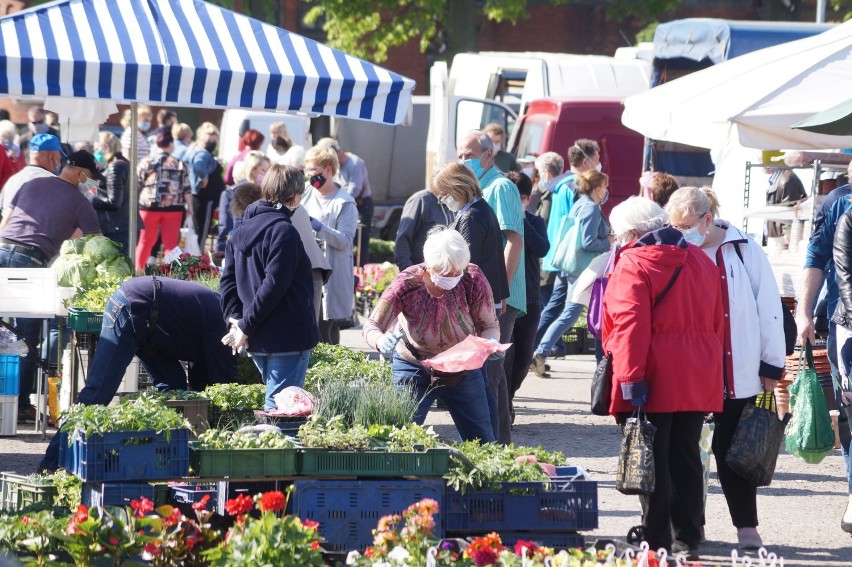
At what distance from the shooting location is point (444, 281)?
6.60 meters

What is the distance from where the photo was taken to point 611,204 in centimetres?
1748

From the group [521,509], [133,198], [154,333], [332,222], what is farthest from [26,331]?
[521,509]

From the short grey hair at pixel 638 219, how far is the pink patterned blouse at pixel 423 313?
2.61ft

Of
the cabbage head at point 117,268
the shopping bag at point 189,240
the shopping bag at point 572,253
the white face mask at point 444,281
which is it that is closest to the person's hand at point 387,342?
the white face mask at point 444,281

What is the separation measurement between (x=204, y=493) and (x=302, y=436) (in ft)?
1.94

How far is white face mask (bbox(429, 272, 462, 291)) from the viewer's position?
21.6 feet

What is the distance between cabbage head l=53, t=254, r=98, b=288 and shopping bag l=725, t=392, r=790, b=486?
4.34 metres

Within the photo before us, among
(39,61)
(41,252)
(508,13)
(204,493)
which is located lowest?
(204,493)

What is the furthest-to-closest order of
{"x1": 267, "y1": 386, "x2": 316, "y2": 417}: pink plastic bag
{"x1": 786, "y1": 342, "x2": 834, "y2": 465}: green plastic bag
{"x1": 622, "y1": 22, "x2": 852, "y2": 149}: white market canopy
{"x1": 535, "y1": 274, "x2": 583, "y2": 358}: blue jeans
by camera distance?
1. {"x1": 535, "y1": 274, "x2": 583, "y2": 358}: blue jeans
2. {"x1": 622, "y1": 22, "x2": 852, "y2": 149}: white market canopy
3. {"x1": 786, "y1": 342, "x2": 834, "y2": 465}: green plastic bag
4. {"x1": 267, "y1": 386, "x2": 316, "y2": 417}: pink plastic bag

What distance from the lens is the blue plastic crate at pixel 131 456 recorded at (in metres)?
5.34

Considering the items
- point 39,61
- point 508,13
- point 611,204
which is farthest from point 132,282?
point 508,13

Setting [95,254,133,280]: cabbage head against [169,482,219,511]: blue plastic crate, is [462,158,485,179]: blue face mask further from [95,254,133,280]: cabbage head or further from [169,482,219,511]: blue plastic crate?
[169,482,219,511]: blue plastic crate

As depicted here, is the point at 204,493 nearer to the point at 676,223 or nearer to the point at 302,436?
the point at 302,436

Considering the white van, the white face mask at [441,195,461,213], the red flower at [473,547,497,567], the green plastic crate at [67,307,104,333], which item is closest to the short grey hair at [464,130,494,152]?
the white face mask at [441,195,461,213]
